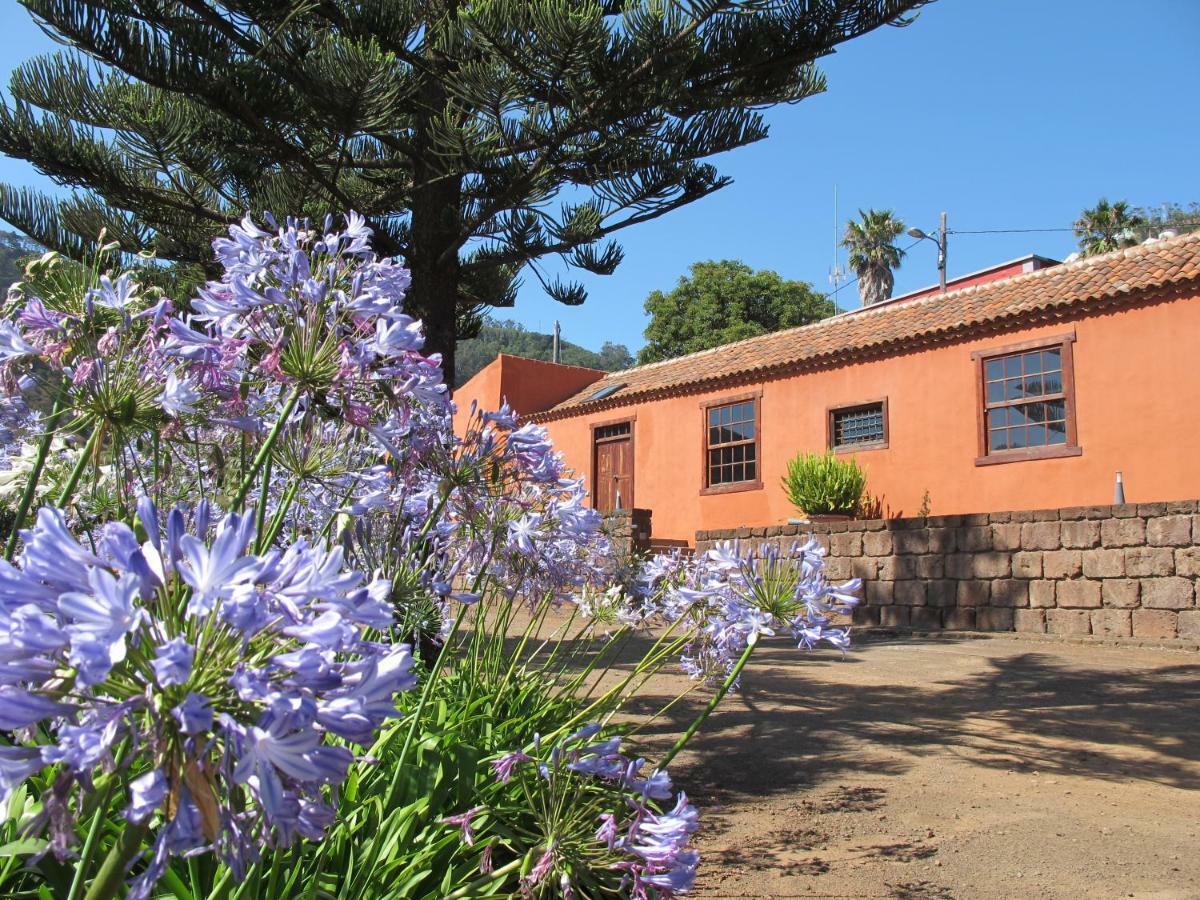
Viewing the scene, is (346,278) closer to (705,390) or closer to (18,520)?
(18,520)

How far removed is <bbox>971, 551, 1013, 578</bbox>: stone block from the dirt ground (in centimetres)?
286

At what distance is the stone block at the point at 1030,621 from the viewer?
32.2 feet

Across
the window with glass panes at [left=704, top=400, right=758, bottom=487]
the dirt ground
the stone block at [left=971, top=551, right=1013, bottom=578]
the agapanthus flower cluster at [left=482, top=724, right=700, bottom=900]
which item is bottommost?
the dirt ground

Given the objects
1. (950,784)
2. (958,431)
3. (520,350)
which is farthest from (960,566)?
(520,350)

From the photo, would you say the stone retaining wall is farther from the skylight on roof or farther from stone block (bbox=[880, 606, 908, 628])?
the skylight on roof

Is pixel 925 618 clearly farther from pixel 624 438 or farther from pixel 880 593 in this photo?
pixel 624 438

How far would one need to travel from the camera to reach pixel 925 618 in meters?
10.9

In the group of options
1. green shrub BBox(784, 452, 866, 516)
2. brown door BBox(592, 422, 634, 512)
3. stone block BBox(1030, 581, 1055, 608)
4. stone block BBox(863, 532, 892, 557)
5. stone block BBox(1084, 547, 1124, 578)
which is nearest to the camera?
stone block BBox(1084, 547, 1124, 578)

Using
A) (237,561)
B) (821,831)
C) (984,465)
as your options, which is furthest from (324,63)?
(984,465)

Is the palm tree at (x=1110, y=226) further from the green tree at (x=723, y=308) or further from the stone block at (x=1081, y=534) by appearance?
the stone block at (x=1081, y=534)

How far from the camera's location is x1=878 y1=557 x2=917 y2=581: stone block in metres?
11.1

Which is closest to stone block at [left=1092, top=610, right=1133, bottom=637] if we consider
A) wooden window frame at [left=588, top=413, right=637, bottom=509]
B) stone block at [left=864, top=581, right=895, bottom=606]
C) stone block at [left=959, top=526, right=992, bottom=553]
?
stone block at [left=959, top=526, right=992, bottom=553]

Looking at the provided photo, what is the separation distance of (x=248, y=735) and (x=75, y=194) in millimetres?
8769

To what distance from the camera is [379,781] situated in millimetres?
2166
